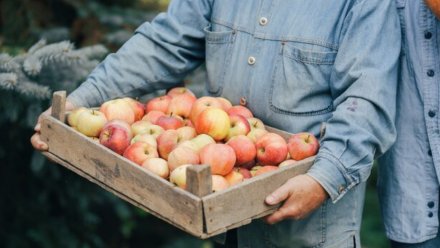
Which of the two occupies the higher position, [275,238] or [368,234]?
[275,238]

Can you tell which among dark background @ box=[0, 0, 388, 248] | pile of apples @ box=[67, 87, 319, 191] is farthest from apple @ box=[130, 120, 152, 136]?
dark background @ box=[0, 0, 388, 248]

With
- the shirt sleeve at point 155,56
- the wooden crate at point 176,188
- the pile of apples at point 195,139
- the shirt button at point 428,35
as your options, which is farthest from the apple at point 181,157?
the shirt button at point 428,35

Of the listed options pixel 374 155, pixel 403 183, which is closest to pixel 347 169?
pixel 374 155

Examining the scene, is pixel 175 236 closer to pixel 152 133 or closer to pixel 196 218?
pixel 152 133

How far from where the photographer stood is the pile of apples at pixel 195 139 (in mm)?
2516

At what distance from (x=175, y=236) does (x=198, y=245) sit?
293 millimetres

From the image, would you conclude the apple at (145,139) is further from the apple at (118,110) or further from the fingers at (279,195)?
the fingers at (279,195)

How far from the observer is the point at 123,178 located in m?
2.54

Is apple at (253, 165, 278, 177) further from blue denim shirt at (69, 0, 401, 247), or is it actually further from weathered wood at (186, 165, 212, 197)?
weathered wood at (186, 165, 212, 197)

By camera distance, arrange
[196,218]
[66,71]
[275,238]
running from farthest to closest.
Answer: [66,71]
[275,238]
[196,218]

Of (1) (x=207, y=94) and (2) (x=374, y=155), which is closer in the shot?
(2) (x=374, y=155)

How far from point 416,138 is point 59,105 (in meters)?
1.33

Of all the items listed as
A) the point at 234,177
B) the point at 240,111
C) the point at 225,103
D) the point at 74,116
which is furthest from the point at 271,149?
the point at 74,116

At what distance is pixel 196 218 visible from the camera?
7.45ft
